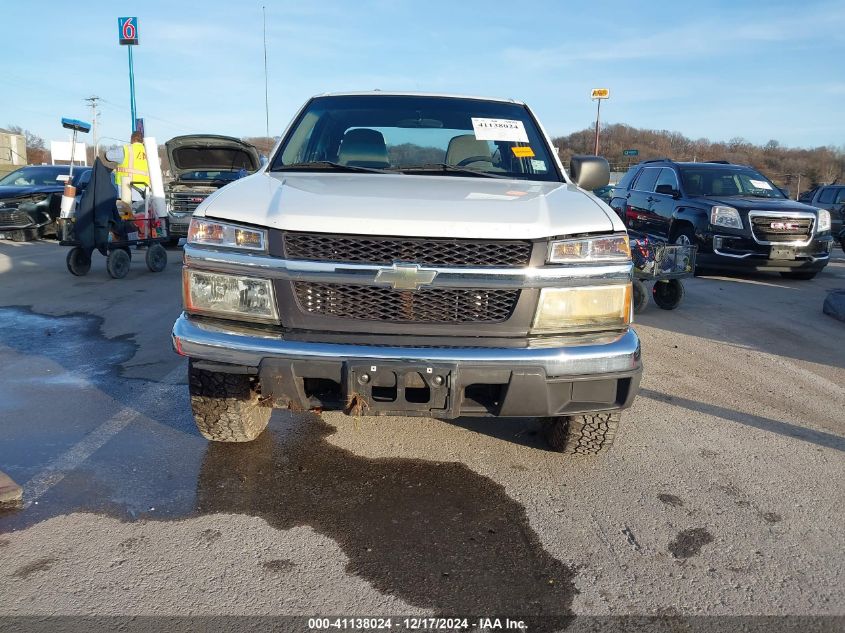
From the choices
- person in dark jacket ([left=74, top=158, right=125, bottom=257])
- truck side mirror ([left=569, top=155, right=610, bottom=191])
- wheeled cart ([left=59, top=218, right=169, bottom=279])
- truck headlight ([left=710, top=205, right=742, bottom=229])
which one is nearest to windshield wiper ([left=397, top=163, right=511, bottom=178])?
truck side mirror ([left=569, top=155, right=610, bottom=191])

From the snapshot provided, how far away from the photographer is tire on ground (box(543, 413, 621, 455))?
10.9 ft

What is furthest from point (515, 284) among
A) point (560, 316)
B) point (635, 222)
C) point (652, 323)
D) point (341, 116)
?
point (635, 222)

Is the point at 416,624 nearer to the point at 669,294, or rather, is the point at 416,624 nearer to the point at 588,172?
the point at 588,172

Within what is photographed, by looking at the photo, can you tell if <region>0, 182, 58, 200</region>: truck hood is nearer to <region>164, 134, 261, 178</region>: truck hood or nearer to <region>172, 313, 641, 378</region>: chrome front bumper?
<region>164, 134, 261, 178</region>: truck hood

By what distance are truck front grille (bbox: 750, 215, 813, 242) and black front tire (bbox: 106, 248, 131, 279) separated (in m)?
9.21

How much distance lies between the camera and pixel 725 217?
955 centimetres

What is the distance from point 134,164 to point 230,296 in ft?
26.8

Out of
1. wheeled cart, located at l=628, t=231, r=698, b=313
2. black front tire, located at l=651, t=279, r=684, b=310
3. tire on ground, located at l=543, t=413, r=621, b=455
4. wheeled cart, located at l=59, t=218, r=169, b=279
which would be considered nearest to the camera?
tire on ground, located at l=543, t=413, r=621, b=455

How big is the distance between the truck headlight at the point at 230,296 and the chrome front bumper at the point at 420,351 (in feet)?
0.20

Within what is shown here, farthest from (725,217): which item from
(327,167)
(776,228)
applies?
(327,167)

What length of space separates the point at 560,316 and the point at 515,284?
10.3 inches

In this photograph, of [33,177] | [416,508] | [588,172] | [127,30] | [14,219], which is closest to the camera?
[416,508]

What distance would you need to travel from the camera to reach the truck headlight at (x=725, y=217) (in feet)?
31.2

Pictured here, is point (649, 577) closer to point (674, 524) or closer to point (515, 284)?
point (674, 524)
